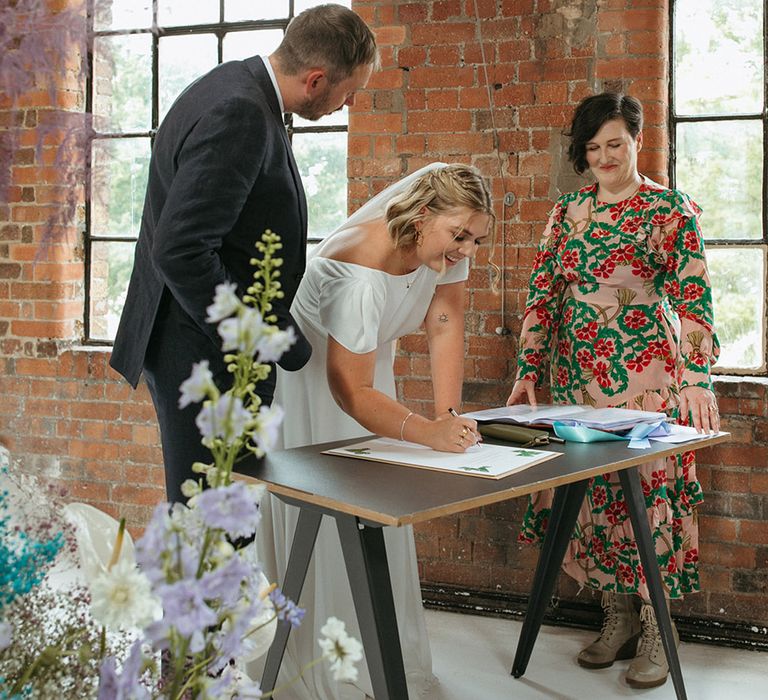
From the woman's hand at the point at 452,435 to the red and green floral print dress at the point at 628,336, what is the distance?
37.3 inches

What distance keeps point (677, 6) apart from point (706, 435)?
1756mm

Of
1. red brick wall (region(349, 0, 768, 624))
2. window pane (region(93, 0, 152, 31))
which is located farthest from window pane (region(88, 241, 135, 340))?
window pane (region(93, 0, 152, 31))

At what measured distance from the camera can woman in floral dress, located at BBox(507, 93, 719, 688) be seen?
296 centimetres

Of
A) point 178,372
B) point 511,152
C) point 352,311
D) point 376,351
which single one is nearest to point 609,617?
point 376,351

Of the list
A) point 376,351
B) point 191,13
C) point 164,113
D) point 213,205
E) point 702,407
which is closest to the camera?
point 213,205

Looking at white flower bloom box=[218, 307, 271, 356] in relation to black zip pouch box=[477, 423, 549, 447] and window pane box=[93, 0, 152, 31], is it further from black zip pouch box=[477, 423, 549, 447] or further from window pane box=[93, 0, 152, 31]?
black zip pouch box=[477, 423, 549, 447]

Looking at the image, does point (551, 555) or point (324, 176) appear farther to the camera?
point (324, 176)

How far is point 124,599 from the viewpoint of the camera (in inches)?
21.2

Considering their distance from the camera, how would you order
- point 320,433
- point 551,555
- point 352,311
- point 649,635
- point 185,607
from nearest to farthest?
point 185,607 → point 352,311 → point 320,433 → point 551,555 → point 649,635

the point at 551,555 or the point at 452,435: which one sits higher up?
the point at 452,435

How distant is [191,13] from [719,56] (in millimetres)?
2194

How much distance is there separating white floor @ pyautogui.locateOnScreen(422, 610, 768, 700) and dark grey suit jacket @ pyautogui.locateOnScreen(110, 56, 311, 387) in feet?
4.43

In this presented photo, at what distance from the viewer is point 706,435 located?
2.51 m

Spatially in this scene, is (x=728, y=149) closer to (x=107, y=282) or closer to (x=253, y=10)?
(x=253, y=10)
